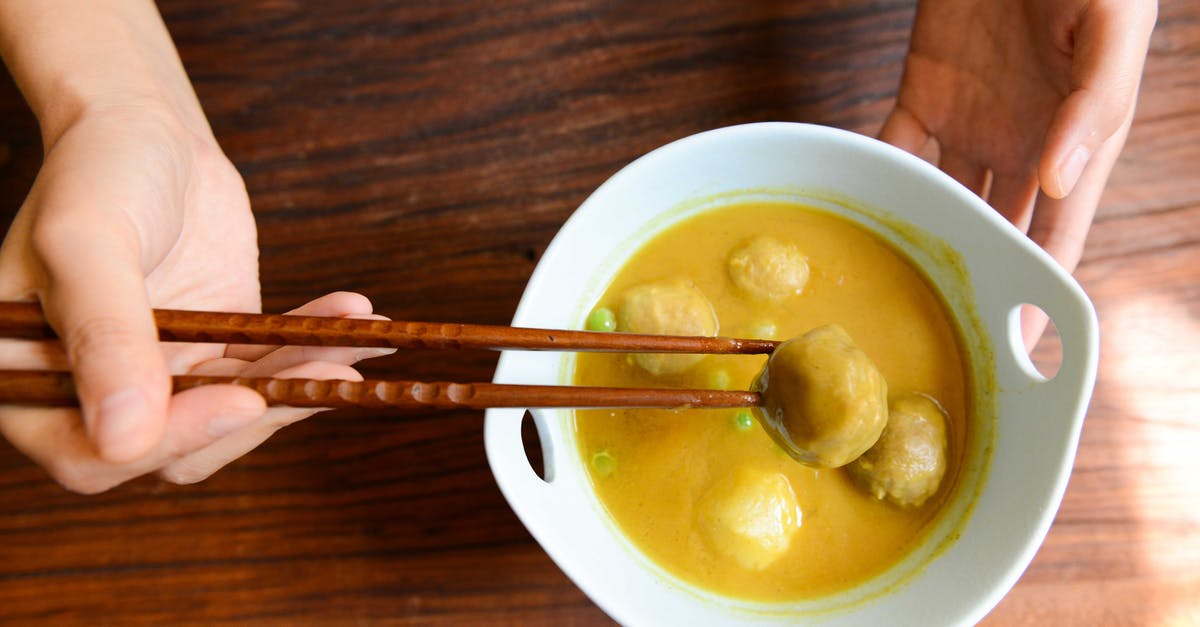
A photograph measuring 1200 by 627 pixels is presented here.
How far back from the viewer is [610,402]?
1.59 meters

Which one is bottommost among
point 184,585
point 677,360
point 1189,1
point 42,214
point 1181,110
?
point 184,585

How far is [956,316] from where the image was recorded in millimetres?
1986

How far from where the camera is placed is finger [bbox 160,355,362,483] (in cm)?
171

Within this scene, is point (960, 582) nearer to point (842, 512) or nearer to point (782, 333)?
point (842, 512)

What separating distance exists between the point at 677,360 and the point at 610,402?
425 millimetres

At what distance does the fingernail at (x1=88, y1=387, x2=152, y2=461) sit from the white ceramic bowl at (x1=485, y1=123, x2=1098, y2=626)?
0.59 metres

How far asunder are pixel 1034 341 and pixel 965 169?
1.80ft

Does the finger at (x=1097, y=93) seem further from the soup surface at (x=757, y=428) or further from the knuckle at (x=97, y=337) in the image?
the knuckle at (x=97, y=337)

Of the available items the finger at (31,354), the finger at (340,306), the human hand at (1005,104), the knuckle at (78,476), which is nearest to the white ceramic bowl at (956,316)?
the human hand at (1005,104)

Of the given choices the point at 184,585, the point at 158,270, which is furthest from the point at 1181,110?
the point at 184,585

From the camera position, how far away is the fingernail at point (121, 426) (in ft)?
4.23

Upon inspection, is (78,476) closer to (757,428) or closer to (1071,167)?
(757,428)

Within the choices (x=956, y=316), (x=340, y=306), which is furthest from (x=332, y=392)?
(x=956, y=316)

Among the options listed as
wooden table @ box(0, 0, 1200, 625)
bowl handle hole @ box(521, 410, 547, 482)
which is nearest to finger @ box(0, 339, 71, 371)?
wooden table @ box(0, 0, 1200, 625)
